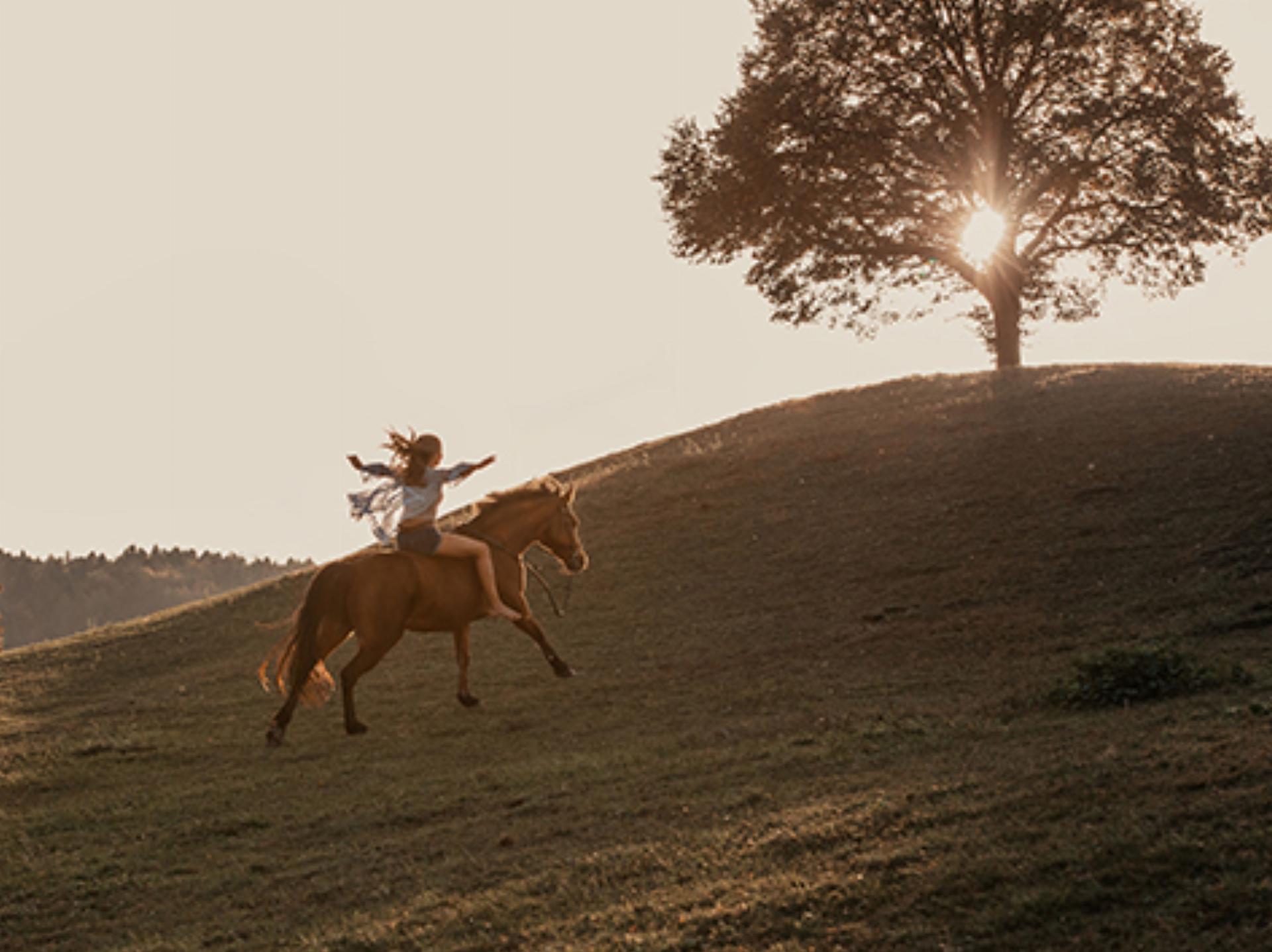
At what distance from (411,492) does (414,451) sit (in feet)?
1.76

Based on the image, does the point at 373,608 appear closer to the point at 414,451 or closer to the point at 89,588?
the point at 414,451

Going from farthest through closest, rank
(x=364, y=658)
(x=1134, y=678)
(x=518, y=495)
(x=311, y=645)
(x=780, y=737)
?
(x=518, y=495) → (x=364, y=658) → (x=311, y=645) → (x=780, y=737) → (x=1134, y=678)

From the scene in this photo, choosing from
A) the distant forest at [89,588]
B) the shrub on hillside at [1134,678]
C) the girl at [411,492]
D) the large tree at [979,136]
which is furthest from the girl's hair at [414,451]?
the distant forest at [89,588]

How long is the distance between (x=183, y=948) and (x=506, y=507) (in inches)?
392

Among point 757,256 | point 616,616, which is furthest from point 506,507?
point 757,256

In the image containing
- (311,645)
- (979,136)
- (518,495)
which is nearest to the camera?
(311,645)

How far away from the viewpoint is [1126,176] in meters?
41.1

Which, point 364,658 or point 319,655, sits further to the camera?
point 364,658

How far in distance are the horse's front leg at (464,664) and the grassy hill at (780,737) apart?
486mm

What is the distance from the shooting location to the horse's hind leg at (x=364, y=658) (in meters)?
17.6

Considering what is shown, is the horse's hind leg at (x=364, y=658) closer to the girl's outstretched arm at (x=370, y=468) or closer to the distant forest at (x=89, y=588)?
the girl's outstretched arm at (x=370, y=468)

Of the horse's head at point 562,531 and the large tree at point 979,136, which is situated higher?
the large tree at point 979,136

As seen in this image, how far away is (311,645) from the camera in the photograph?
17453 mm

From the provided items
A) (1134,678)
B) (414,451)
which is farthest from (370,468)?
(1134,678)
